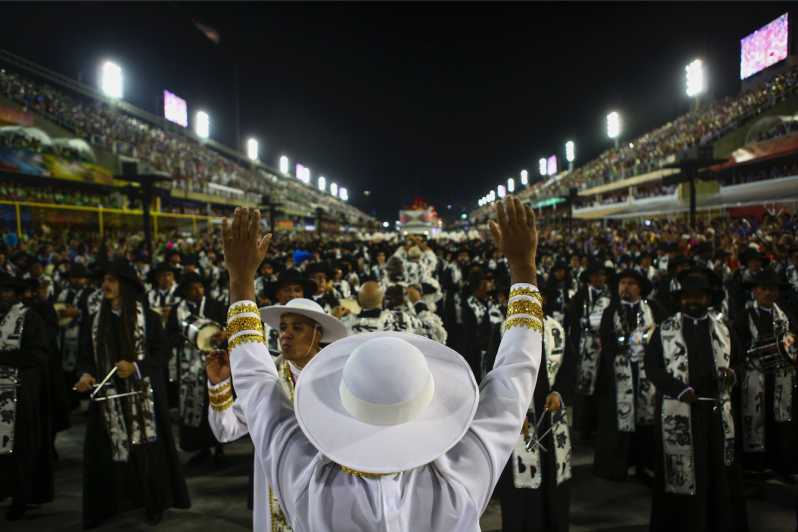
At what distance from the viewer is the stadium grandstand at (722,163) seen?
1722cm

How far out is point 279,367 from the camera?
12.5 feet

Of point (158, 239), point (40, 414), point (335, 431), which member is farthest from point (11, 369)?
point (158, 239)

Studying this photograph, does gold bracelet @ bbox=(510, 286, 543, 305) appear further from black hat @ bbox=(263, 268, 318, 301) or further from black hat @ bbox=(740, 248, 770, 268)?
black hat @ bbox=(740, 248, 770, 268)

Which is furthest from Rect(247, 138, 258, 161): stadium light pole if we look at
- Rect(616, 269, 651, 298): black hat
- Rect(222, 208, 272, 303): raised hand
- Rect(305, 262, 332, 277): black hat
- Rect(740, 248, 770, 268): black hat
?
Rect(222, 208, 272, 303): raised hand

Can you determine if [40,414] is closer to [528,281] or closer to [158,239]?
[528,281]

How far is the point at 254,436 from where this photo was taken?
5.73ft

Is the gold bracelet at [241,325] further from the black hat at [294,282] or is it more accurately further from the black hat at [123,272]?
the black hat at [294,282]

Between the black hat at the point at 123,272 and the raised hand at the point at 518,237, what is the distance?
4.30m

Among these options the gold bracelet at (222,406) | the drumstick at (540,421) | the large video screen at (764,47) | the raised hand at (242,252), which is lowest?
the drumstick at (540,421)

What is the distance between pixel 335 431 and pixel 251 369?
0.47m

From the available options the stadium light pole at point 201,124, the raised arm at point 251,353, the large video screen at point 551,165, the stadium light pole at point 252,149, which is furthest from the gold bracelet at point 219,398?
the large video screen at point 551,165

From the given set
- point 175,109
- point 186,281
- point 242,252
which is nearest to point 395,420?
point 242,252

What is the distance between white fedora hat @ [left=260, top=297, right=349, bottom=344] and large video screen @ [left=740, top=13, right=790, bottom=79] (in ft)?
161

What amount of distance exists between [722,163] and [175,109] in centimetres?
6379
